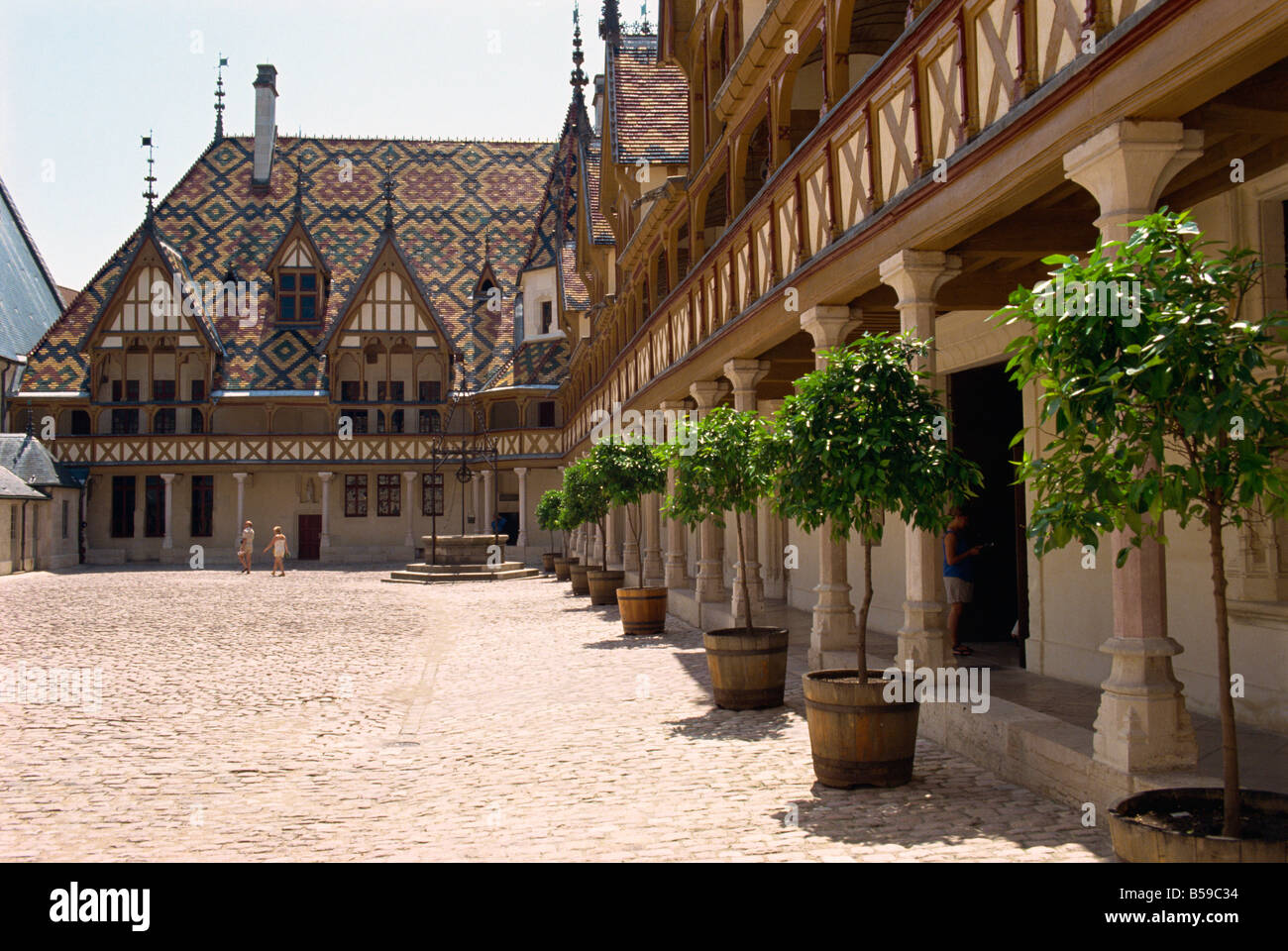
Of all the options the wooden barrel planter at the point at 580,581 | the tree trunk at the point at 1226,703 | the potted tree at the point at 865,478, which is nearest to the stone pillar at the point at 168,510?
the wooden barrel planter at the point at 580,581

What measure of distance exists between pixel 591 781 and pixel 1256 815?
3.80 m

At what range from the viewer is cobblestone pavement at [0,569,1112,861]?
216 inches

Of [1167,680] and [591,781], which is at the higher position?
[1167,680]

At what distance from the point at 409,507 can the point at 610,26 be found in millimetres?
23898

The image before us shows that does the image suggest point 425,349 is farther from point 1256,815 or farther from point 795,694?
point 1256,815

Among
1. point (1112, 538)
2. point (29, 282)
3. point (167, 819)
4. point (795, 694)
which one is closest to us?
point (1112, 538)

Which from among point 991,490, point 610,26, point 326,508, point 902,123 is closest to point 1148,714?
point 902,123

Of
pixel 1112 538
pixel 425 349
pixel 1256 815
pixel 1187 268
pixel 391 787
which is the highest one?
pixel 425 349

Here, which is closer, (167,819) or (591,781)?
(167,819)

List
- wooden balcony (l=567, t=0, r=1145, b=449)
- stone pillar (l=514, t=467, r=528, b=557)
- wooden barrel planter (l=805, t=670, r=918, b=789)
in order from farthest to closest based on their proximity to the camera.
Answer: stone pillar (l=514, t=467, r=528, b=557)
wooden barrel planter (l=805, t=670, r=918, b=789)
wooden balcony (l=567, t=0, r=1145, b=449)

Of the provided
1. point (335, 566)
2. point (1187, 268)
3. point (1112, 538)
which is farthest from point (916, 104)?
point (335, 566)

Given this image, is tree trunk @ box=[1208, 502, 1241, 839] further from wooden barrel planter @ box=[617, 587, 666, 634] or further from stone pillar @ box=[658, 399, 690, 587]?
stone pillar @ box=[658, 399, 690, 587]

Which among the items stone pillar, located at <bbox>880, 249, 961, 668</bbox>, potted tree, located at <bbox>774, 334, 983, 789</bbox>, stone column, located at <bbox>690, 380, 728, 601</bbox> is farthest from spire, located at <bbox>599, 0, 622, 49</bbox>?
potted tree, located at <bbox>774, 334, 983, 789</bbox>

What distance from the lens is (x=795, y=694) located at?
9945 mm
